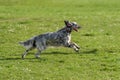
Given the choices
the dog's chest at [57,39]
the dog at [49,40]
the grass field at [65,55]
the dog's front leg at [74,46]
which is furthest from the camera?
the dog's front leg at [74,46]

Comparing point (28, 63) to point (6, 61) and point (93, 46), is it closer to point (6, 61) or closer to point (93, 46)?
point (6, 61)

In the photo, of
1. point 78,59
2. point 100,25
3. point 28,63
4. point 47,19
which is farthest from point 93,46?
point 47,19

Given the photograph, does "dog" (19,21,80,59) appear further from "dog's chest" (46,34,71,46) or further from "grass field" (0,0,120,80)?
"grass field" (0,0,120,80)

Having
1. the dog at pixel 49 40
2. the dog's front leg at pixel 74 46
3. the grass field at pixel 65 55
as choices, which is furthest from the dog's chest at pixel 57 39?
the grass field at pixel 65 55

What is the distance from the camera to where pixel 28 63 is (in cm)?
2162

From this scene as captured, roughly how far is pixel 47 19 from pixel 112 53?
69.2ft

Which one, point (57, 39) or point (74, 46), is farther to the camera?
point (74, 46)

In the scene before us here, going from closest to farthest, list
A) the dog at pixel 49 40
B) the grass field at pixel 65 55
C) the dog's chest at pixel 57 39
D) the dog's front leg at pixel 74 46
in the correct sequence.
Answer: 1. the grass field at pixel 65 55
2. the dog at pixel 49 40
3. the dog's chest at pixel 57 39
4. the dog's front leg at pixel 74 46

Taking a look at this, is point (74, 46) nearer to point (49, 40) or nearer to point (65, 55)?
point (65, 55)

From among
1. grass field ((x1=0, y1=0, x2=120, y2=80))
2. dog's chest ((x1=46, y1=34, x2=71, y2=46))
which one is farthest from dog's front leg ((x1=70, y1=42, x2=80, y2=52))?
grass field ((x1=0, y1=0, x2=120, y2=80))

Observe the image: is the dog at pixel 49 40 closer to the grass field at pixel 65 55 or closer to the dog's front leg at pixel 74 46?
the dog's front leg at pixel 74 46

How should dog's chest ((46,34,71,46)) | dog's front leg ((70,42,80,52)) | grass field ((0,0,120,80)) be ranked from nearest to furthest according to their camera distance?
1. grass field ((0,0,120,80))
2. dog's chest ((46,34,71,46))
3. dog's front leg ((70,42,80,52))

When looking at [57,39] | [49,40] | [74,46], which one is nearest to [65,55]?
[74,46]

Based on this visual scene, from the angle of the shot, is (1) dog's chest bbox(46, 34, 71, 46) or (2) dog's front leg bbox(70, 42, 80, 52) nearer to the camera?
(1) dog's chest bbox(46, 34, 71, 46)
